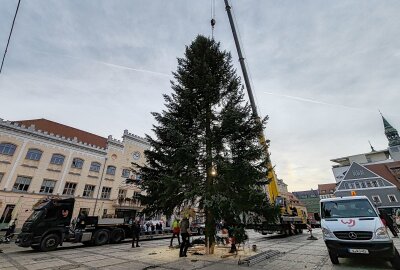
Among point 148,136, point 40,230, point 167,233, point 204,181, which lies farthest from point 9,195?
point 204,181

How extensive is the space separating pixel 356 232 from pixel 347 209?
50.0 inches

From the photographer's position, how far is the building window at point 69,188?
28719 mm

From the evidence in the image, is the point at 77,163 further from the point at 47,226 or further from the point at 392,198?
the point at 392,198

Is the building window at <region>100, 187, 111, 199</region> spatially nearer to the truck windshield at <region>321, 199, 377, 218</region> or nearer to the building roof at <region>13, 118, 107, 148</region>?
the building roof at <region>13, 118, 107, 148</region>

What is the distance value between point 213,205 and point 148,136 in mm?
Answer: 6308

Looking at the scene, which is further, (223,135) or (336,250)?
(223,135)

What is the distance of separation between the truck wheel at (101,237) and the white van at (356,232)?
45.8ft

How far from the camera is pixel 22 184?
25547mm

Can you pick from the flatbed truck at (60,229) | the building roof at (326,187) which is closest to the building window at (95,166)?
the flatbed truck at (60,229)

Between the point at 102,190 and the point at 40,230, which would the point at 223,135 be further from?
the point at 102,190

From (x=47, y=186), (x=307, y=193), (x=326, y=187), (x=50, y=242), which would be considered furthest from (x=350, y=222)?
(x=307, y=193)

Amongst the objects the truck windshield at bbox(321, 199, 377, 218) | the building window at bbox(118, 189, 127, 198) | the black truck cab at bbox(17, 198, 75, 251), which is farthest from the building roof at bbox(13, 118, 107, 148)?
the truck windshield at bbox(321, 199, 377, 218)

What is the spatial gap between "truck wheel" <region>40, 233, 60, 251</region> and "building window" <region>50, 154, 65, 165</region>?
18.6 metres

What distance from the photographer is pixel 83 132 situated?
3503 cm
